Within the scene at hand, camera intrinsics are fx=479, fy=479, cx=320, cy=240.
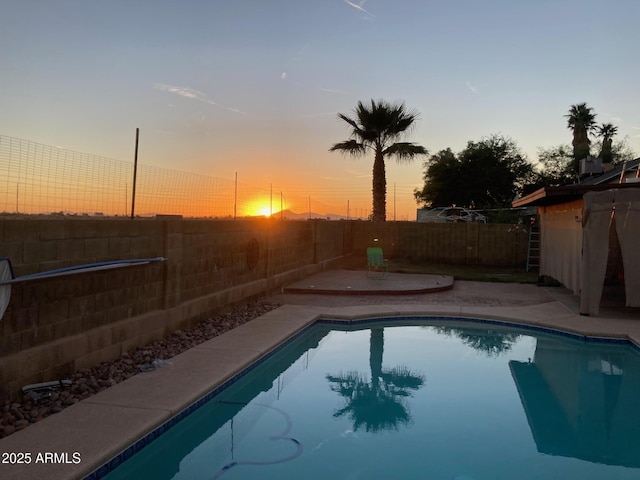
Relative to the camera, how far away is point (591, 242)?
30.3ft

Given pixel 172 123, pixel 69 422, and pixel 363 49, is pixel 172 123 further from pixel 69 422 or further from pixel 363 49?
pixel 69 422

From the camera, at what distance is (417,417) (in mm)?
5309

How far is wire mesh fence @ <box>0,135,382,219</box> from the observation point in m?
4.97

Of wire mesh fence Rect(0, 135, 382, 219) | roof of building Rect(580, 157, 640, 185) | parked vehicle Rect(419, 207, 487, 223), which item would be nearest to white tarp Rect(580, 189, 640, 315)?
roof of building Rect(580, 157, 640, 185)

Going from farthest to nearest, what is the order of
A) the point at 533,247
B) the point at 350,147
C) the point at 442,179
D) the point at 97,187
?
the point at 442,179 → the point at 350,147 → the point at 533,247 → the point at 97,187

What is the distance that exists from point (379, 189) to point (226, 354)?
16392 mm

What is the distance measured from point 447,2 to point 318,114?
22.7 ft

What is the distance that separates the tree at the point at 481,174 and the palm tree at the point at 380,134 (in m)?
14.2

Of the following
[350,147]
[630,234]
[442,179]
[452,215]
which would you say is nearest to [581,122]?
[442,179]

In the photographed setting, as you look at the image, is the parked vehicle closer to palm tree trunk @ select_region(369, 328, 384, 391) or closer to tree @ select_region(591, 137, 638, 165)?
tree @ select_region(591, 137, 638, 165)

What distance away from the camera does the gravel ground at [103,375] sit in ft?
13.9

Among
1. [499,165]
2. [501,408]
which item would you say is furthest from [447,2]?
[499,165]

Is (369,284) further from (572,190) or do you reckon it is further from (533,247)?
(533,247)

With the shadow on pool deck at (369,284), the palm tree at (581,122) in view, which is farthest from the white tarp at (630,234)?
the palm tree at (581,122)
